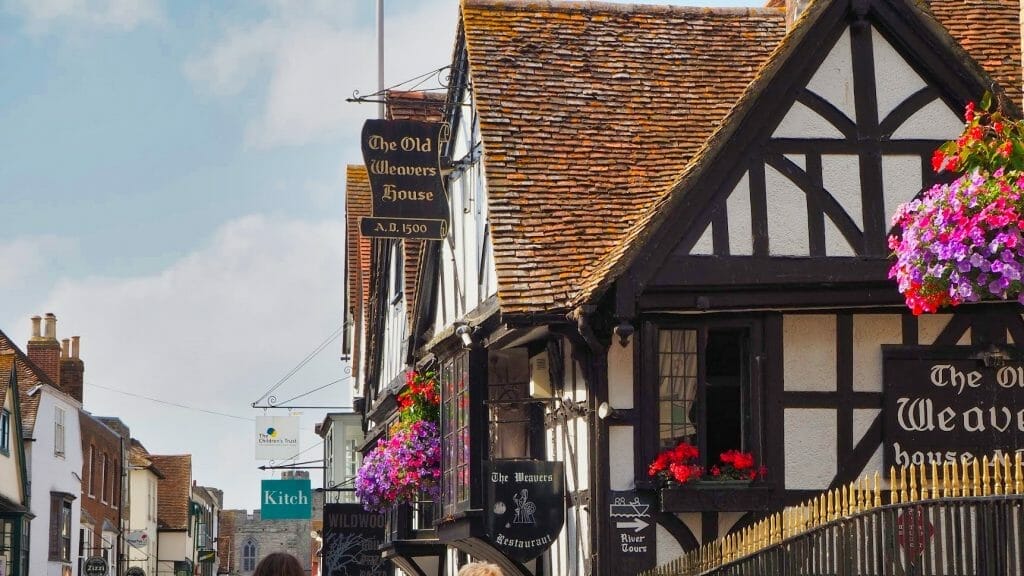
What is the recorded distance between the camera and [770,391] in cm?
1533

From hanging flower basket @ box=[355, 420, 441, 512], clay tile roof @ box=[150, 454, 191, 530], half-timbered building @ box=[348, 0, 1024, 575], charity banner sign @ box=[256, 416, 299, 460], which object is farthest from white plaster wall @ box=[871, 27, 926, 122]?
clay tile roof @ box=[150, 454, 191, 530]

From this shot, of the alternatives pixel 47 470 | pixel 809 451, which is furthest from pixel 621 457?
pixel 47 470

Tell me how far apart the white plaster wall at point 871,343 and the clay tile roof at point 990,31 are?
3.23 metres

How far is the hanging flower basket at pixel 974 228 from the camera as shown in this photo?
1025cm

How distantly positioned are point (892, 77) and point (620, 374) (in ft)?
12.4

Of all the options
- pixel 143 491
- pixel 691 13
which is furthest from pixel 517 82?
pixel 143 491

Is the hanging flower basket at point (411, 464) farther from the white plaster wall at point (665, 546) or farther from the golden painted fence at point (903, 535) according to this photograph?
the golden painted fence at point (903, 535)

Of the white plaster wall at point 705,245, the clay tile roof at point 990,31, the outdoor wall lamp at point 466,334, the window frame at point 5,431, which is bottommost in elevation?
the outdoor wall lamp at point 466,334

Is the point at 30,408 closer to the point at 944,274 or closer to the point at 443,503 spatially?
the point at 443,503

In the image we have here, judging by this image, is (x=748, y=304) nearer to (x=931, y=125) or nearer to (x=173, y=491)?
(x=931, y=125)

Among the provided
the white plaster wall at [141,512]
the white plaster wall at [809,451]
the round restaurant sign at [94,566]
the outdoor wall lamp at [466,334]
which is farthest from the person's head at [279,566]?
the white plaster wall at [141,512]

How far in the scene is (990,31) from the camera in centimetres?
1839

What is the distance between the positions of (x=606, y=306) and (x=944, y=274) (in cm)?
502

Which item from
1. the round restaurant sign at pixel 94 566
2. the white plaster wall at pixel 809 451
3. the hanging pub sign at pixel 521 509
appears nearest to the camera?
the white plaster wall at pixel 809 451
